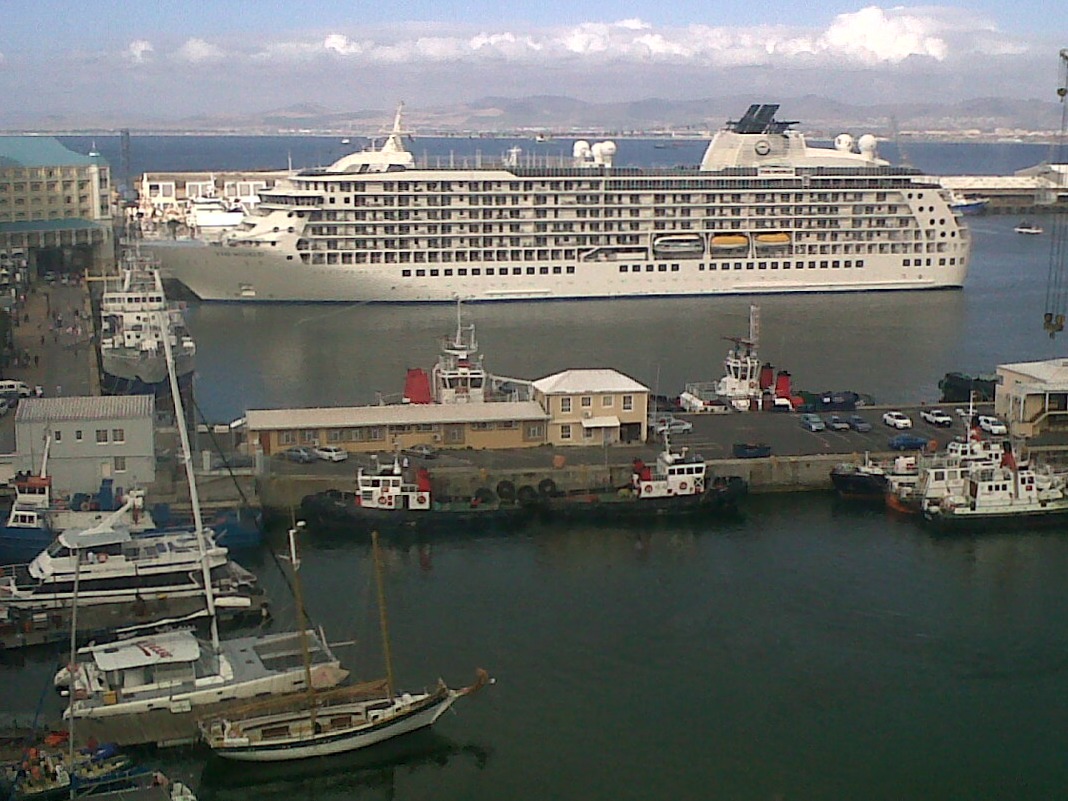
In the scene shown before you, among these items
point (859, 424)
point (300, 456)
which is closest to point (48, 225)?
point (300, 456)

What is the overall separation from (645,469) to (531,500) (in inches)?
50.5

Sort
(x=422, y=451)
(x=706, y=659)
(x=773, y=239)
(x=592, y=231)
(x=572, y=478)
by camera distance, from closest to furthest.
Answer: (x=706, y=659) → (x=572, y=478) → (x=422, y=451) → (x=592, y=231) → (x=773, y=239)

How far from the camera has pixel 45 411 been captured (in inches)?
554

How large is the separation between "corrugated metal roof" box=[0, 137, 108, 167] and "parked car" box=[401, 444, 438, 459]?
23028 millimetres

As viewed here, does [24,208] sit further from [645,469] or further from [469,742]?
[469,742]

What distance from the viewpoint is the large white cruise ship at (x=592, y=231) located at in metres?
30.9

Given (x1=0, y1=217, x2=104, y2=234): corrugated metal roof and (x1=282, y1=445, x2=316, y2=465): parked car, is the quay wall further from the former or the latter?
(x1=0, y1=217, x2=104, y2=234): corrugated metal roof

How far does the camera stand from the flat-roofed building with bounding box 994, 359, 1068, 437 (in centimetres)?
1725

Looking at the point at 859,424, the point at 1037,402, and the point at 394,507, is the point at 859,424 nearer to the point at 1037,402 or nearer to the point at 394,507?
the point at 1037,402

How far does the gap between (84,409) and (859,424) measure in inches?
351

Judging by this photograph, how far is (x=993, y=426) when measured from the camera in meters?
17.0

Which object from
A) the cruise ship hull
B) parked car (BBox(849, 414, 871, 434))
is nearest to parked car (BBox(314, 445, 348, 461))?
parked car (BBox(849, 414, 871, 434))

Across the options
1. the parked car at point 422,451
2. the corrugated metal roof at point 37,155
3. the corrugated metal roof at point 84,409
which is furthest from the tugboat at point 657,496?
the corrugated metal roof at point 37,155

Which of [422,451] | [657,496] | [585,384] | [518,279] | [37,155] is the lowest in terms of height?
[657,496]
